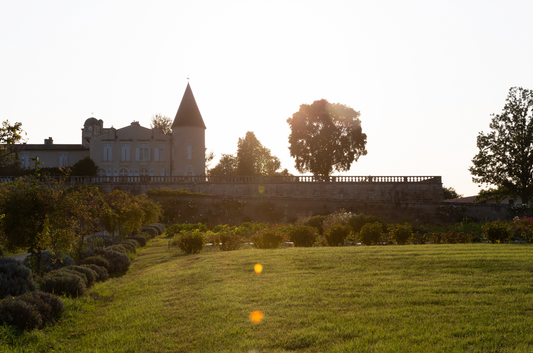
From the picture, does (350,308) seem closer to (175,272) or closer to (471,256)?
(471,256)

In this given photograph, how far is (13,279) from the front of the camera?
968 cm

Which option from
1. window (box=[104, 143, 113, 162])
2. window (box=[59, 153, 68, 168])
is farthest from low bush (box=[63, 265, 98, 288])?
window (box=[59, 153, 68, 168])

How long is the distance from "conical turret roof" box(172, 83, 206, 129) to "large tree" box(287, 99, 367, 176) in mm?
11577

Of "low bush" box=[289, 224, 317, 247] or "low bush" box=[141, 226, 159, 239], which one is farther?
"low bush" box=[141, 226, 159, 239]

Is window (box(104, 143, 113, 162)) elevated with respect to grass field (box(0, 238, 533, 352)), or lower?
elevated

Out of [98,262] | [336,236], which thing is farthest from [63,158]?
[336,236]

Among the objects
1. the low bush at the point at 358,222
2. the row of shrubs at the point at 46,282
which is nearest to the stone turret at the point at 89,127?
the low bush at the point at 358,222

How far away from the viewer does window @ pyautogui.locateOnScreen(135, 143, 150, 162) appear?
5616 centimetres

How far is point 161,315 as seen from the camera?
26.8ft

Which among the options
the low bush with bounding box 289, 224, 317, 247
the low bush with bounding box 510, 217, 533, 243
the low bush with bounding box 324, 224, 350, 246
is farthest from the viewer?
the low bush with bounding box 289, 224, 317, 247

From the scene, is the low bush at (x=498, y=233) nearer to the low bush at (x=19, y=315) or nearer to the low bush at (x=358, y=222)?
the low bush at (x=358, y=222)

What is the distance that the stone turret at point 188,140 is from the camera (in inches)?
2098

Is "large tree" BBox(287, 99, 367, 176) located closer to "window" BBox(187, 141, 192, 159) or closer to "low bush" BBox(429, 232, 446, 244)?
"window" BBox(187, 141, 192, 159)

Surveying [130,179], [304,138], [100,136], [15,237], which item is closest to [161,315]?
[15,237]
